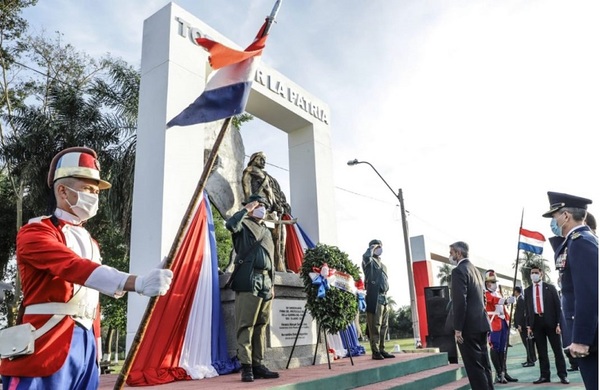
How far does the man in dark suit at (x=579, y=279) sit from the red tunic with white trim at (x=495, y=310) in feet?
15.8

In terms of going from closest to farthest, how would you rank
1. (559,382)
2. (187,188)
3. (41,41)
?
(187,188) < (559,382) < (41,41)

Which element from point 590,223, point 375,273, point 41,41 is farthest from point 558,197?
point 41,41

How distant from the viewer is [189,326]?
18.2 ft

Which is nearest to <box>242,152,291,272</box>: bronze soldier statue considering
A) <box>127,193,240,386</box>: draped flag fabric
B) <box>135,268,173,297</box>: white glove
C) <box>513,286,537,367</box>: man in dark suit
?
<box>127,193,240,386</box>: draped flag fabric

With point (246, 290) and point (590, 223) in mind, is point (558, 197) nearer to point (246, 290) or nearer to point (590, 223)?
point (590, 223)

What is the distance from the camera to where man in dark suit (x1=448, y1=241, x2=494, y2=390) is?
524 cm

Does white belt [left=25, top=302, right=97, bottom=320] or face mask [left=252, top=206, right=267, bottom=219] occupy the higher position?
face mask [left=252, top=206, right=267, bottom=219]

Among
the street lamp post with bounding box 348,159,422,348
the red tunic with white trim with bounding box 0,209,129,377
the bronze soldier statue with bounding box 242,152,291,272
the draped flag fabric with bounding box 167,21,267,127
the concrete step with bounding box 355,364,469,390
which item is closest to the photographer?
the red tunic with white trim with bounding box 0,209,129,377

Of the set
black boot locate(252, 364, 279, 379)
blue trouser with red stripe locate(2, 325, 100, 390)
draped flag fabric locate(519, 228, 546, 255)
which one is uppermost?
draped flag fabric locate(519, 228, 546, 255)

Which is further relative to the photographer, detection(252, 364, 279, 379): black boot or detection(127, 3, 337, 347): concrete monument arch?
detection(127, 3, 337, 347): concrete monument arch

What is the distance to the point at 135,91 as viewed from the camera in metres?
15.4

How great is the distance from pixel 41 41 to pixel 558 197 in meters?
20.9

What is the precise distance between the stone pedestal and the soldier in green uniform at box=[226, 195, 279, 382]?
2.32 feet

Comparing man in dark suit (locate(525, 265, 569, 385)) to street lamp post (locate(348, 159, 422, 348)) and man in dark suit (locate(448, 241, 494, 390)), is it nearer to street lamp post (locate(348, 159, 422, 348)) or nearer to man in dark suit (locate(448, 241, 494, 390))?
man in dark suit (locate(448, 241, 494, 390))
